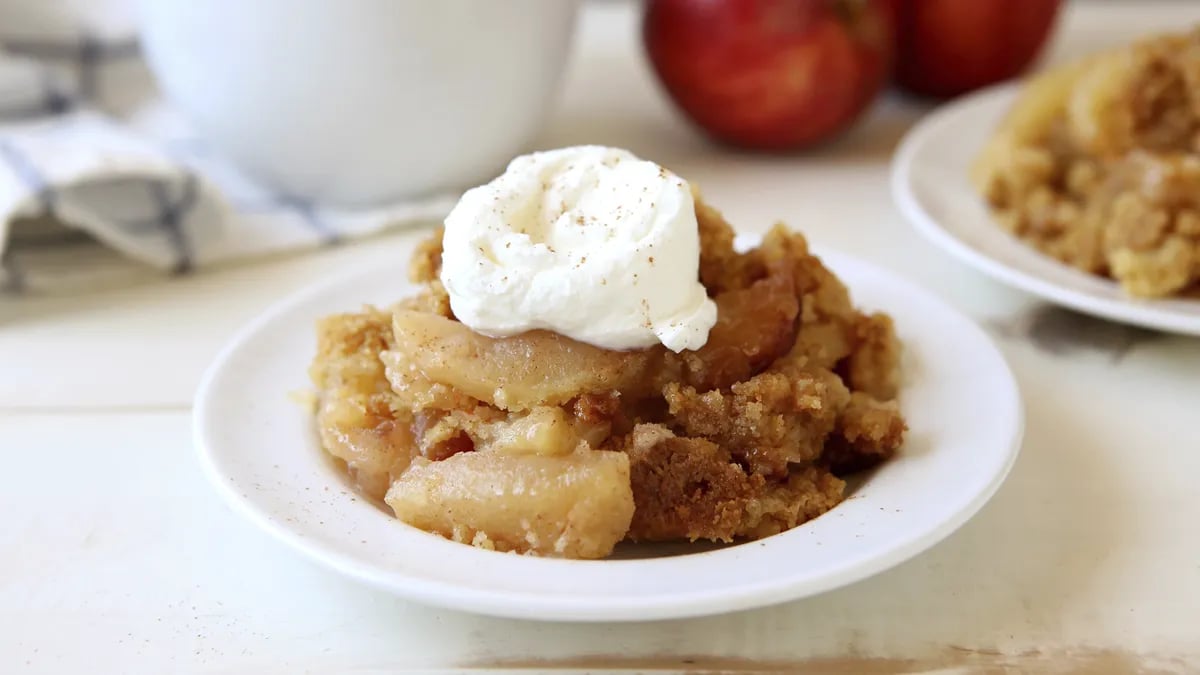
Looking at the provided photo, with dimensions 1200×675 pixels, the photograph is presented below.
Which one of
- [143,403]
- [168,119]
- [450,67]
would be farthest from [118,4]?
[143,403]

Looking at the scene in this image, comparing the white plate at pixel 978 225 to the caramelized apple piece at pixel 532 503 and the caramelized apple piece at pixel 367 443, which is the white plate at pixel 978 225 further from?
the caramelized apple piece at pixel 367 443

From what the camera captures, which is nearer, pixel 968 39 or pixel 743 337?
pixel 743 337

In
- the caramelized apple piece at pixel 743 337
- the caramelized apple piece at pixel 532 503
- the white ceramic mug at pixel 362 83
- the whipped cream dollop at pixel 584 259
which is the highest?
the whipped cream dollop at pixel 584 259

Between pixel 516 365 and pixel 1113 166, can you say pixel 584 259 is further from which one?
pixel 1113 166

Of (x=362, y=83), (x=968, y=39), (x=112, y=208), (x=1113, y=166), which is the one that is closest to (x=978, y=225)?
(x=1113, y=166)

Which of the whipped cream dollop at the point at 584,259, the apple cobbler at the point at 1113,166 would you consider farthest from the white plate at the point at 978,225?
the whipped cream dollop at the point at 584,259

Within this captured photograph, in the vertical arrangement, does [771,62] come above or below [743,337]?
below
